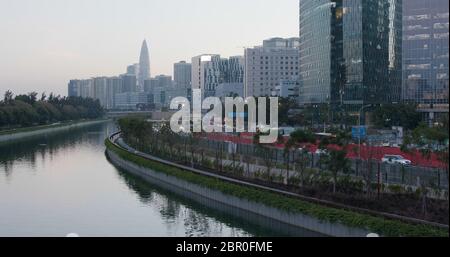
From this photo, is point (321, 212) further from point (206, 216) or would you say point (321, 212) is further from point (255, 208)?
point (206, 216)

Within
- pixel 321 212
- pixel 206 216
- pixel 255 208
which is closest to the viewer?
pixel 321 212

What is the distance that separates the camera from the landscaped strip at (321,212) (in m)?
16.9

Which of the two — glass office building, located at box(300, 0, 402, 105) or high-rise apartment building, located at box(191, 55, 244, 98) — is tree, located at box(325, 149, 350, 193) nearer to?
glass office building, located at box(300, 0, 402, 105)

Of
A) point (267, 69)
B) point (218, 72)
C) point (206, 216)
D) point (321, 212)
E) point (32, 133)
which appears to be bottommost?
point (206, 216)

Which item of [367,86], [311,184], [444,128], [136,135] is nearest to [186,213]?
[311,184]

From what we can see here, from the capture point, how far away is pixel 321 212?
19.9m

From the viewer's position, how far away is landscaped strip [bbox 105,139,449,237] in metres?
16.9

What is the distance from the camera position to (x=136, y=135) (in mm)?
50344

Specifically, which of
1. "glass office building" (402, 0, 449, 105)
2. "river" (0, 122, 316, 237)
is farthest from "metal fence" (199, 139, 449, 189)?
"glass office building" (402, 0, 449, 105)

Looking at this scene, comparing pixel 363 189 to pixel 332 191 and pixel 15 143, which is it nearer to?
pixel 332 191

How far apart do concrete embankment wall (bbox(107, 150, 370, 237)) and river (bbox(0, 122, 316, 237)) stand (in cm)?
31

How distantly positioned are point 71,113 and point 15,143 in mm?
55375

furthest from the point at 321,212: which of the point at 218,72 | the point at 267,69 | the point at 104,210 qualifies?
the point at 218,72

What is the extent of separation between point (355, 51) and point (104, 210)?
5933 centimetres
